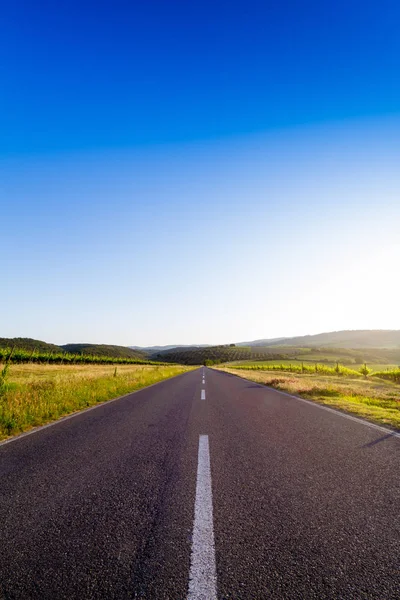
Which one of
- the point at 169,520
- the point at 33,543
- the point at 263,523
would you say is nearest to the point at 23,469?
the point at 33,543

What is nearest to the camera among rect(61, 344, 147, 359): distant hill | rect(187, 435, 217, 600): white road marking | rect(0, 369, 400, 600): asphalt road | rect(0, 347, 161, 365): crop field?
rect(187, 435, 217, 600): white road marking

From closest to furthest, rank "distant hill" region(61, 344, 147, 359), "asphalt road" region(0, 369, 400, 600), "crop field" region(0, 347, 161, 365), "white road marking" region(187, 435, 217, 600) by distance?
"white road marking" region(187, 435, 217, 600) → "asphalt road" region(0, 369, 400, 600) → "crop field" region(0, 347, 161, 365) → "distant hill" region(61, 344, 147, 359)

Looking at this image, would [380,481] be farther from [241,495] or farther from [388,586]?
[388,586]

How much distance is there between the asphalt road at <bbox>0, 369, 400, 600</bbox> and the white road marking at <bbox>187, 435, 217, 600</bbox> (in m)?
0.01

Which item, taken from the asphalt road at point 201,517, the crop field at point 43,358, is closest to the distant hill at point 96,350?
the crop field at point 43,358

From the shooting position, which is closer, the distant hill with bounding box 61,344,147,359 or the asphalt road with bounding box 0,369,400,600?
the asphalt road with bounding box 0,369,400,600

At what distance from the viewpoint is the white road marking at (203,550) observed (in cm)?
208

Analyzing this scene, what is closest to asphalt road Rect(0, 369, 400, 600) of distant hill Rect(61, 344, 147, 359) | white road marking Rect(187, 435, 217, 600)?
white road marking Rect(187, 435, 217, 600)

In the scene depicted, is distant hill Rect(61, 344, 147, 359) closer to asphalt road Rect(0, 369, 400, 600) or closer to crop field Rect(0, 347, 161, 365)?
crop field Rect(0, 347, 161, 365)

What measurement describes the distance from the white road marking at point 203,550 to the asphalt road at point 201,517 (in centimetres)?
1

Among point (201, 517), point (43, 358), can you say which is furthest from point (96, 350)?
point (201, 517)

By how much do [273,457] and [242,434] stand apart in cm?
164

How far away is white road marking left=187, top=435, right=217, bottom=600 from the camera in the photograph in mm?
2084

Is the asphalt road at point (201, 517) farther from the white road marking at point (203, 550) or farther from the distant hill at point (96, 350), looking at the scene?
the distant hill at point (96, 350)
